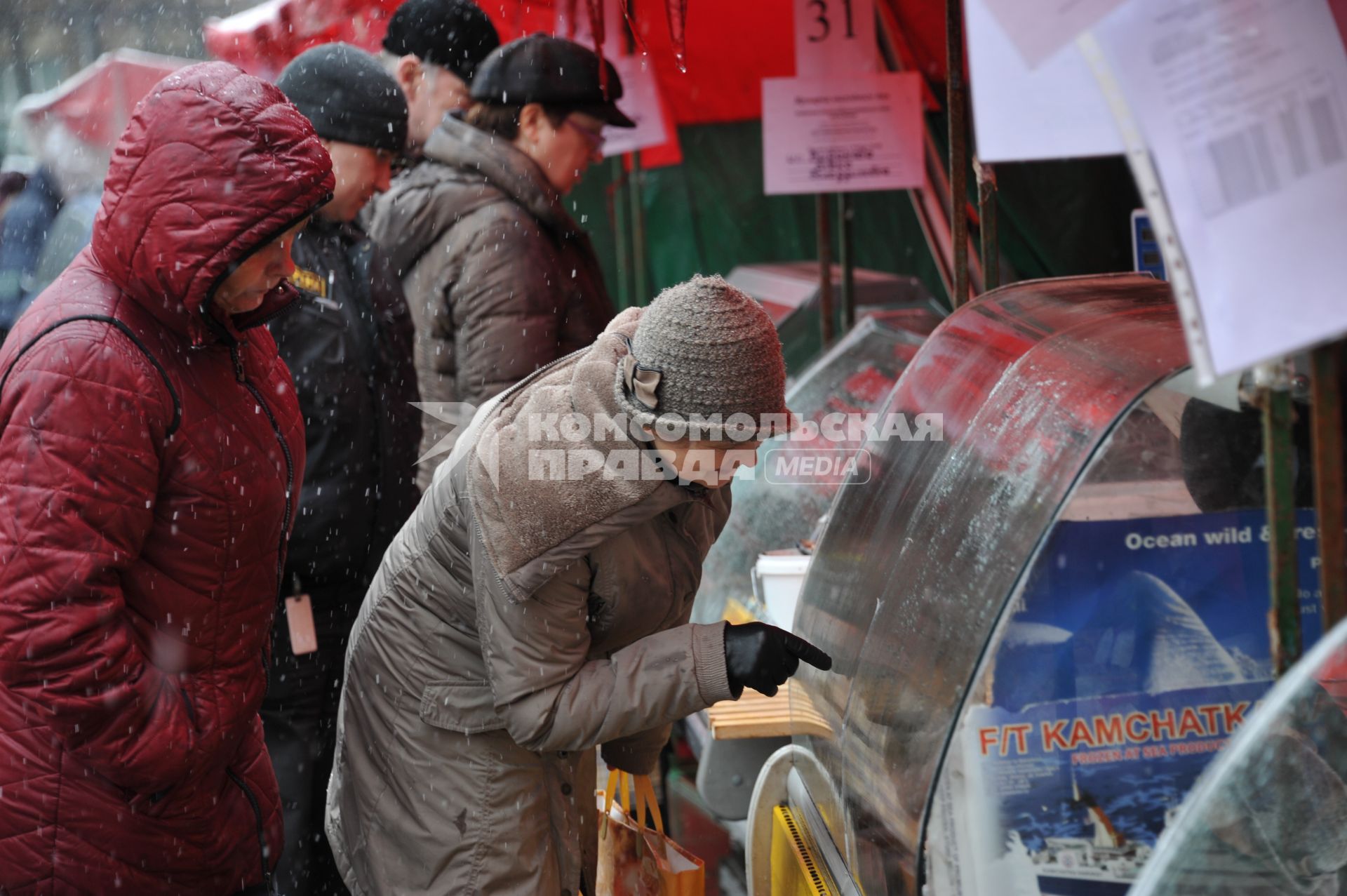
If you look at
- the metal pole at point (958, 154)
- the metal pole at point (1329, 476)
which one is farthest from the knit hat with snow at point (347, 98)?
the metal pole at point (1329, 476)

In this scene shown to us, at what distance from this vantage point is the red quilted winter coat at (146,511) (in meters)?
1.76

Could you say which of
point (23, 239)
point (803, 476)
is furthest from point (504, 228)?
point (23, 239)

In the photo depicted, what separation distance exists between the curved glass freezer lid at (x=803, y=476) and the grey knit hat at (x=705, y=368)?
1.70 m

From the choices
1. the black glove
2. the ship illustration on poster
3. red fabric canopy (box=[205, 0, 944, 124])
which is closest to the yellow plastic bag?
the black glove

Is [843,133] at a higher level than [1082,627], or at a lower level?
higher

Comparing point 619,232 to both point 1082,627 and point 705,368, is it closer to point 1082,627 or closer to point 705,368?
point 705,368

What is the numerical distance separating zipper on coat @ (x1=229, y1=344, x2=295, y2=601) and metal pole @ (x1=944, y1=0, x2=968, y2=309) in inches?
56.2

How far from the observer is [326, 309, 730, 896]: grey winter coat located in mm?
1837

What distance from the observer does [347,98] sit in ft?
9.61

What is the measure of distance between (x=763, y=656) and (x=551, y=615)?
32cm

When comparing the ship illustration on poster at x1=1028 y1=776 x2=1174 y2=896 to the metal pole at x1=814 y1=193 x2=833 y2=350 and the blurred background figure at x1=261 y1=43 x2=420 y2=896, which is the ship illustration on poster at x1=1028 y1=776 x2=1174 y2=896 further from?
the metal pole at x1=814 y1=193 x2=833 y2=350

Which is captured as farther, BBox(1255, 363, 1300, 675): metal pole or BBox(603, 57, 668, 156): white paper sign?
BBox(603, 57, 668, 156): white paper sign

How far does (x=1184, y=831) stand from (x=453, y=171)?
113 inches

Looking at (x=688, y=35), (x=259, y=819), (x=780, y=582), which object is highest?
(x=688, y=35)
